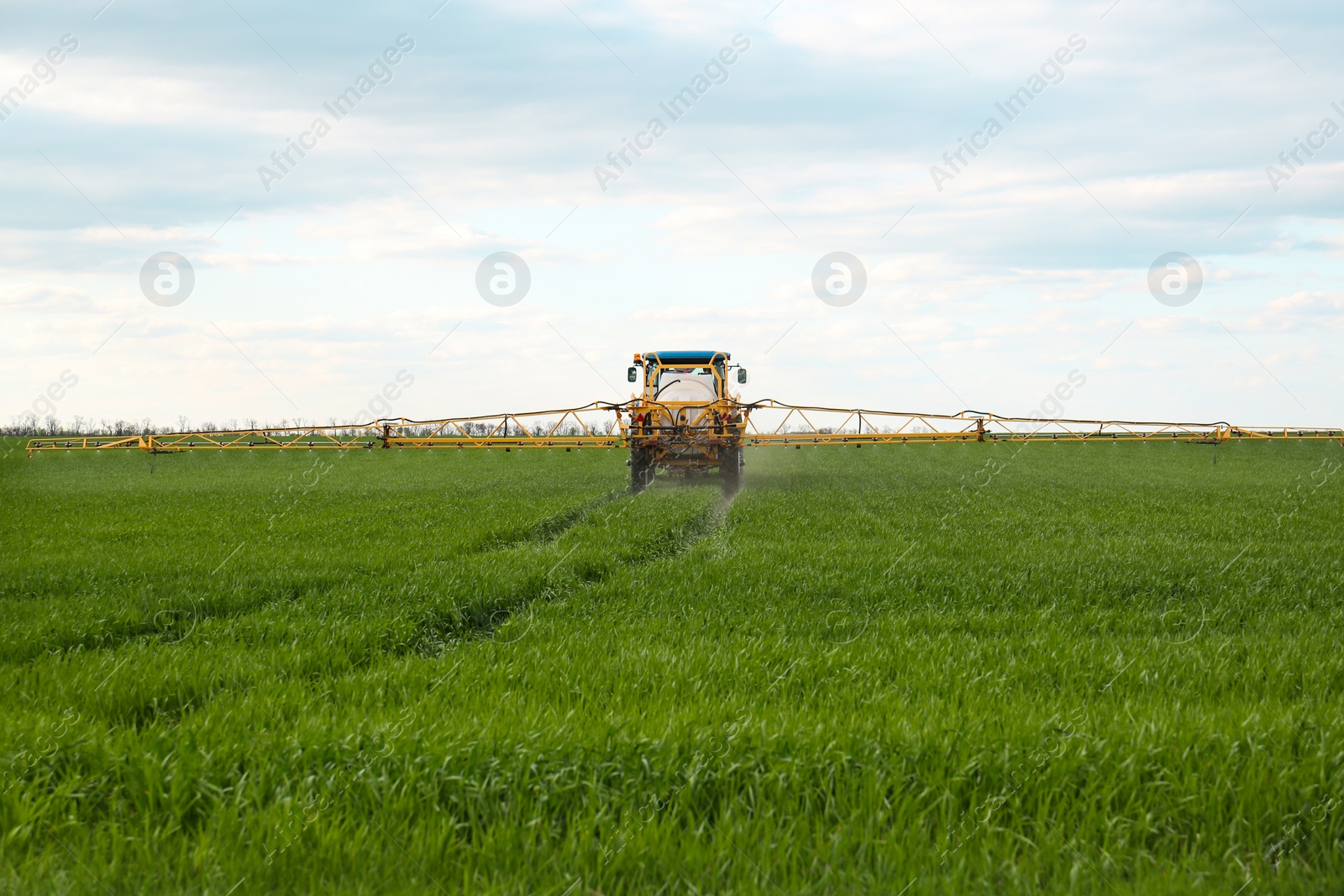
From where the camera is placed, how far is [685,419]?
23516 millimetres

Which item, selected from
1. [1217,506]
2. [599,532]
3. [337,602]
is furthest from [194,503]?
[1217,506]

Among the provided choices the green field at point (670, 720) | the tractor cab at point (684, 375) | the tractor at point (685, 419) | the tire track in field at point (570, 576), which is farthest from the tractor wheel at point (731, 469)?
the green field at point (670, 720)

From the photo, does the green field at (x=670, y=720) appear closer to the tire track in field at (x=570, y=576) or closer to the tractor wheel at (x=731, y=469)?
the tire track in field at (x=570, y=576)

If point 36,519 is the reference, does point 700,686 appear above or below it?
below

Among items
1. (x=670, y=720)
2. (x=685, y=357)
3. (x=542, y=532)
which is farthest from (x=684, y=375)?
(x=670, y=720)

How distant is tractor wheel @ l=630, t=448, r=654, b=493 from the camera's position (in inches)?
974

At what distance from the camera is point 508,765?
4.79 meters

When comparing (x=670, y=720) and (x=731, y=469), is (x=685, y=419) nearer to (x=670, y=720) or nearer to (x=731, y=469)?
(x=731, y=469)

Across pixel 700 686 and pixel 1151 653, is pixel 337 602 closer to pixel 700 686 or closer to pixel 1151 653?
pixel 700 686

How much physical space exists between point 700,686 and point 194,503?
61.4 ft

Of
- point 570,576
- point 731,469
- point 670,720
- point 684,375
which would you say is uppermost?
point 684,375

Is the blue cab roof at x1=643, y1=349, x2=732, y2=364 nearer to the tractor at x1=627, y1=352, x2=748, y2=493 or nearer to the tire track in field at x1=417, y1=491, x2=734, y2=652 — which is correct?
the tractor at x1=627, y1=352, x2=748, y2=493

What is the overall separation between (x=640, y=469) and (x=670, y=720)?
64.6 ft

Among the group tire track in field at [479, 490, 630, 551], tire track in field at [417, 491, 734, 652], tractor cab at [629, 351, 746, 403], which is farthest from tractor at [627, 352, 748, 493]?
tire track in field at [417, 491, 734, 652]
